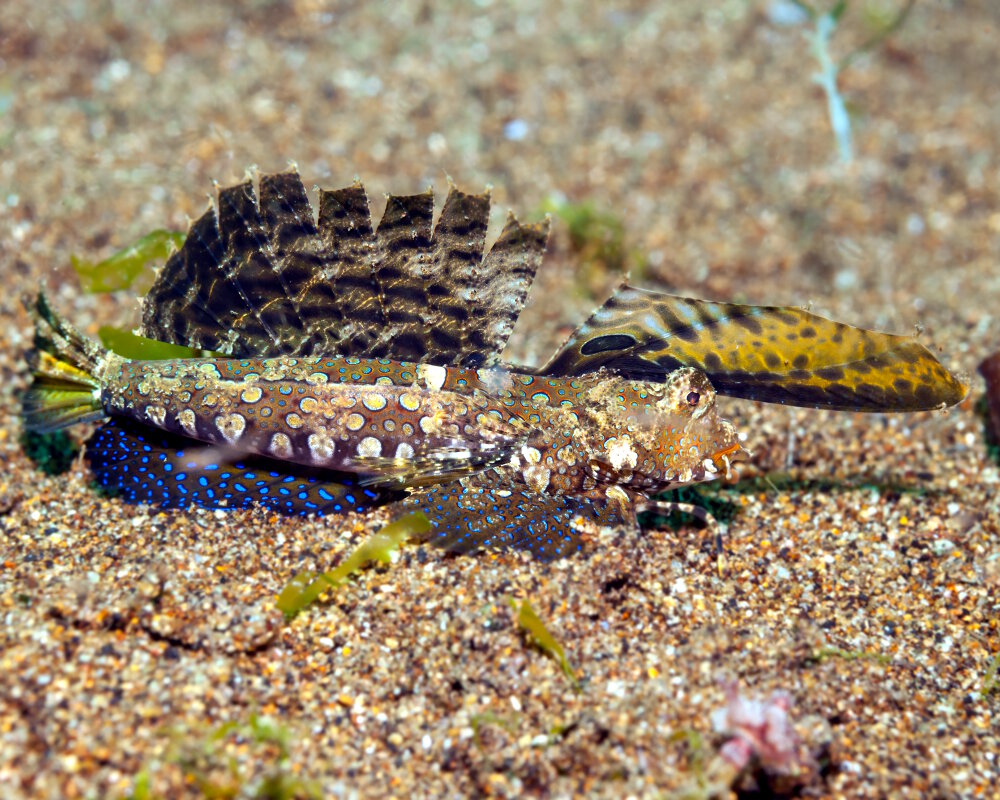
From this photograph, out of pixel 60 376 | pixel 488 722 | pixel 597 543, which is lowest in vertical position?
pixel 488 722

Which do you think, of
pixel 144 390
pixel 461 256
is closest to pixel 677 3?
pixel 461 256

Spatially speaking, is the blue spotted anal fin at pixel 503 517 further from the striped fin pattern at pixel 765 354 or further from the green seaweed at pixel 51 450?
the green seaweed at pixel 51 450

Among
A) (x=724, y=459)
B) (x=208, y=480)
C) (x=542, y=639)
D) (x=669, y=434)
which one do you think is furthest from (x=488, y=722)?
(x=208, y=480)

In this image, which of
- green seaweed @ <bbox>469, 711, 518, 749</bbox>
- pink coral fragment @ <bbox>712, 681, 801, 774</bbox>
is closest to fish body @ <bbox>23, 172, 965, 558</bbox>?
green seaweed @ <bbox>469, 711, 518, 749</bbox>

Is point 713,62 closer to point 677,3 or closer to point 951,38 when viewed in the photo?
point 677,3

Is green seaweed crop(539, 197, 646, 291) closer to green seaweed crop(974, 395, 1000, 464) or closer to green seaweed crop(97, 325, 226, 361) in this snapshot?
green seaweed crop(974, 395, 1000, 464)

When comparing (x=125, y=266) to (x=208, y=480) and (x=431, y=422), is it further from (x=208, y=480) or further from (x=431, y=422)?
(x=431, y=422)
